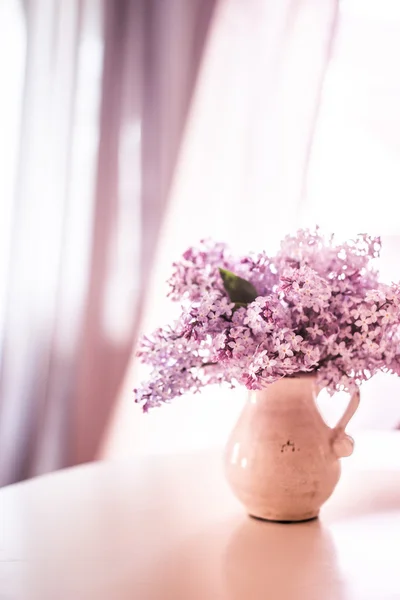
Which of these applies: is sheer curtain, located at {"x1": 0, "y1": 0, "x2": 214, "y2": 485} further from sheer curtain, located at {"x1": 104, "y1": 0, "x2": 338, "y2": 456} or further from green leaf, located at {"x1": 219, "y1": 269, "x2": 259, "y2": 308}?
green leaf, located at {"x1": 219, "y1": 269, "x2": 259, "y2": 308}

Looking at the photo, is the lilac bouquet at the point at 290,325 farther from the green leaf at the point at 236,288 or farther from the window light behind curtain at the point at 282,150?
the window light behind curtain at the point at 282,150

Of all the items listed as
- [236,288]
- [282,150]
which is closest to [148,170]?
[282,150]

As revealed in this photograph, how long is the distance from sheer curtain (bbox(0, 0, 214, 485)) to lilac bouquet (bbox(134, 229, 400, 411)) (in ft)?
2.89

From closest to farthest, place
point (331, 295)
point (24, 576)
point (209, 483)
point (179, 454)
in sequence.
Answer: point (24, 576), point (331, 295), point (209, 483), point (179, 454)

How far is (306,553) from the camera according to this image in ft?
2.86

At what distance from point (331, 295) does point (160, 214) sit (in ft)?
3.42

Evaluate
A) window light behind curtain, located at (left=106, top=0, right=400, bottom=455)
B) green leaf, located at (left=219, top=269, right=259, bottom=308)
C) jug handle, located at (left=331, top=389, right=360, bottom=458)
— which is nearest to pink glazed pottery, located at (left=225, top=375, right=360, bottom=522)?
jug handle, located at (left=331, top=389, right=360, bottom=458)

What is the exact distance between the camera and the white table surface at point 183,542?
768mm

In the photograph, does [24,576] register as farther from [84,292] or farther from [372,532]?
[84,292]

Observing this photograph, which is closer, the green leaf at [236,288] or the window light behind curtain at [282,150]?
the green leaf at [236,288]

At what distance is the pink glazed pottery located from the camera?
0.96 meters

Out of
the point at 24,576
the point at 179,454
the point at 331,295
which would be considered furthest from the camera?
the point at 179,454

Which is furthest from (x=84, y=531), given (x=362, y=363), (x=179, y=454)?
(x=179, y=454)

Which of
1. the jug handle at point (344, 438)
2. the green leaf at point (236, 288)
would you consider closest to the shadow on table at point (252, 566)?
the jug handle at point (344, 438)
